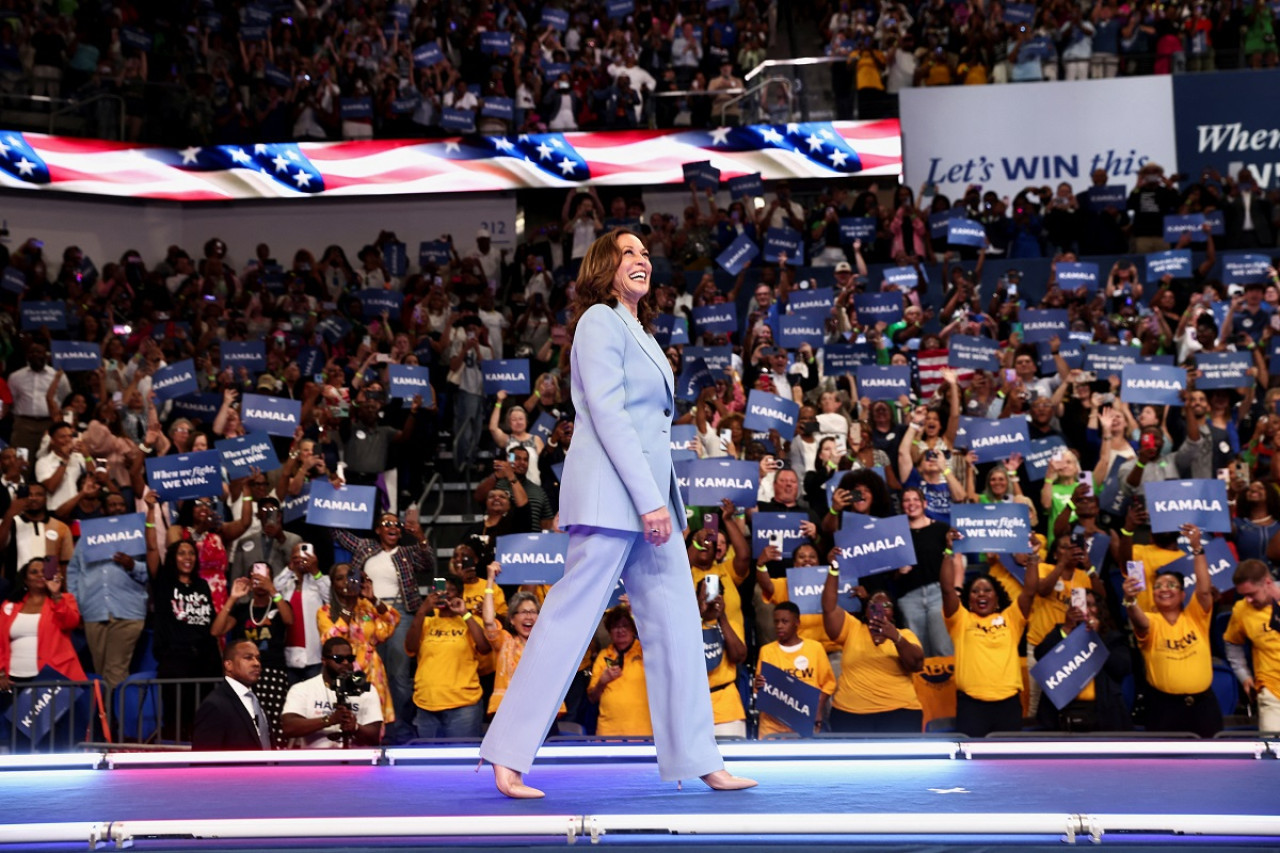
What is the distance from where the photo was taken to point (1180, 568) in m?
8.75

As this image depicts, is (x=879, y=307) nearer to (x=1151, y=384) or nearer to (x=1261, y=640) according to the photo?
(x=1151, y=384)

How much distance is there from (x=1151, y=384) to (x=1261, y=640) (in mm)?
3013

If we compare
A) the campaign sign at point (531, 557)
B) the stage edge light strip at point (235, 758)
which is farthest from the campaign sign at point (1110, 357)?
the stage edge light strip at point (235, 758)

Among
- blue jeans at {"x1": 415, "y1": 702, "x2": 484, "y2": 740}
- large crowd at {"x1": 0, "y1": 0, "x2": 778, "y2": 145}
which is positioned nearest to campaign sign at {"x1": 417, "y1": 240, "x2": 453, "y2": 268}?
large crowd at {"x1": 0, "y1": 0, "x2": 778, "y2": 145}

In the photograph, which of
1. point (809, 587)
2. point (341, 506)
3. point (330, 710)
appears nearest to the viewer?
point (330, 710)

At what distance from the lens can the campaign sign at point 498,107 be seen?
18734 mm

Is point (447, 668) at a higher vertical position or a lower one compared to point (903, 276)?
lower

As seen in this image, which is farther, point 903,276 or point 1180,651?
point 903,276

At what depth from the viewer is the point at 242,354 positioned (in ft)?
44.1

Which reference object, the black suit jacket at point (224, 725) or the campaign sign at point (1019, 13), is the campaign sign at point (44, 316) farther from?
the campaign sign at point (1019, 13)

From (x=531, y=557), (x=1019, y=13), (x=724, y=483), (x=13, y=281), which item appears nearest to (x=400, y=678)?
(x=531, y=557)

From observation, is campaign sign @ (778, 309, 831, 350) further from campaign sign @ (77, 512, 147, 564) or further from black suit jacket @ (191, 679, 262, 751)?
black suit jacket @ (191, 679, 262, 751)

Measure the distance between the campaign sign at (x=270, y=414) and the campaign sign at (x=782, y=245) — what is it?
206 inches

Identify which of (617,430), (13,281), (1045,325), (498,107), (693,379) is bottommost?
(693,379)
